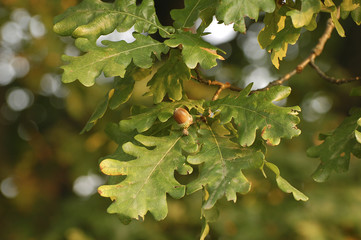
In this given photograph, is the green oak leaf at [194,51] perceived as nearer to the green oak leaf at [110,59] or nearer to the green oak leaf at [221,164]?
the green oak leaf at [110,59]

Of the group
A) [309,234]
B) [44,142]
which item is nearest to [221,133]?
[309,234]

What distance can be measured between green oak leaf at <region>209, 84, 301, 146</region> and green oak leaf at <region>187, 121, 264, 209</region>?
4 centimetres

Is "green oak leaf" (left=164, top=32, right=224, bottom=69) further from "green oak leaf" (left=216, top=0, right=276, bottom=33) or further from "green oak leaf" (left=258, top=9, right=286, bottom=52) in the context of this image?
"green oak leaf" (left=258, top=9, right=286, bottom=52)

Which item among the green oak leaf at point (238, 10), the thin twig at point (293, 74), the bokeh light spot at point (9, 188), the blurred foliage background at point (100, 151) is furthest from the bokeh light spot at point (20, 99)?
the green oak leaf at point (238, 10)

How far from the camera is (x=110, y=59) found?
3.82 feet

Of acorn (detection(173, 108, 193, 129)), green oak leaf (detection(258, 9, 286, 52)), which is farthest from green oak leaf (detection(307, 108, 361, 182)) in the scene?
acorn (detection(173, 108, 193, 129))

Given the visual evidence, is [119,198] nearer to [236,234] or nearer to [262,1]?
[262,1]

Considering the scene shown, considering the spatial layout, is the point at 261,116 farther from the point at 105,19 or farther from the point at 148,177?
the point at 105,19

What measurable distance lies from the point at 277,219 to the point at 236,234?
1.20ft

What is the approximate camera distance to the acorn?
1167 mm

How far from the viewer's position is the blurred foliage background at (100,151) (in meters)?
3.66

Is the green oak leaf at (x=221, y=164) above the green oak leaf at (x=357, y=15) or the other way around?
the other way around

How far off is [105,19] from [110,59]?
17cm

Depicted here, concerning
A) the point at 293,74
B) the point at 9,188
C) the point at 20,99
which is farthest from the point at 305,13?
the point at 20,99
